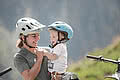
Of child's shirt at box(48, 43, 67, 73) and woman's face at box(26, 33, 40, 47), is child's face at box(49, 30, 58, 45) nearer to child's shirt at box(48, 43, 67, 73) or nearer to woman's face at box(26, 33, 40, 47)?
child's shirt at box(48, 43, 67, 73)

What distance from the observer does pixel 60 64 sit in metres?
1.80

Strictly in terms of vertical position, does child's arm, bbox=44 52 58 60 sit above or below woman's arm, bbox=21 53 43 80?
above

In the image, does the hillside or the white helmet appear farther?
the hillside

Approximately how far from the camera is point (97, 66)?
4715mm

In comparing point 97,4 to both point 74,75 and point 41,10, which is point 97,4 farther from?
point 74,75

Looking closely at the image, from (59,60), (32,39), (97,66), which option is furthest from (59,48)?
(97,66)

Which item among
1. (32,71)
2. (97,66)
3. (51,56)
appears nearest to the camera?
(32,71)

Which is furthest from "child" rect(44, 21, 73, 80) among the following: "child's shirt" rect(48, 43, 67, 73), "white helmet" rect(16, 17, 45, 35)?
"white helmet" rect(16, 17, 45, 35)

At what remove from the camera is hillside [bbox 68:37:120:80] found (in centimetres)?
459

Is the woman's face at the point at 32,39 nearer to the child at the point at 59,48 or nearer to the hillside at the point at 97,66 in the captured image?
the child at the point at 59,48

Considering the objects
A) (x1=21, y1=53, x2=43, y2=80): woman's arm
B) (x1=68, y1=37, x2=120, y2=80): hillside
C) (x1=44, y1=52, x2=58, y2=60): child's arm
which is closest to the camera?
(x1=21, y1=53, x2=43, y2=80): woman's arm

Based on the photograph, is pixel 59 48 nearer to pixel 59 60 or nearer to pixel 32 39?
pixel 59 60

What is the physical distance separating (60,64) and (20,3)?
2.54 m

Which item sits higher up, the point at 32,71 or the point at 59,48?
the point at 59,48
